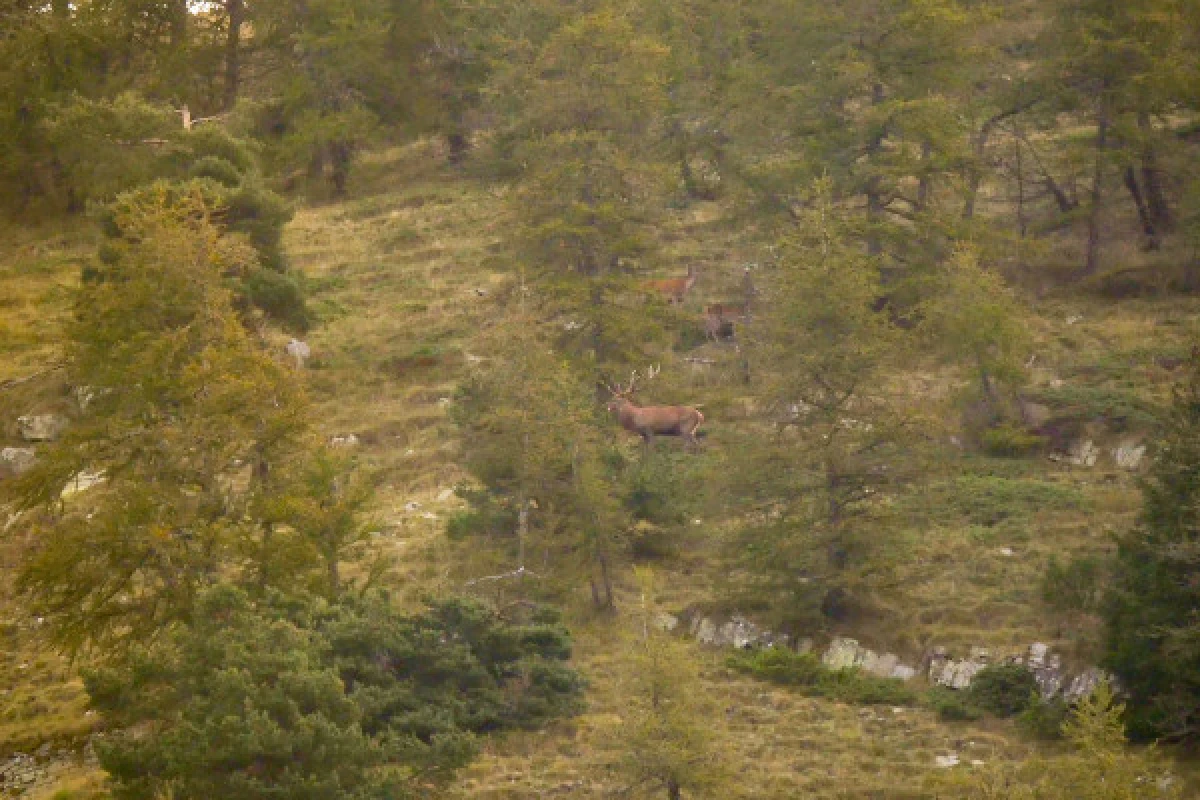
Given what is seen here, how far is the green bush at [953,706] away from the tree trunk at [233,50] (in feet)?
126

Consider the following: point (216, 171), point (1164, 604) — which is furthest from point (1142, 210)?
point (216, 171)

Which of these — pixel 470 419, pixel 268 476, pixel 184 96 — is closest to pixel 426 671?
pixel 268 476

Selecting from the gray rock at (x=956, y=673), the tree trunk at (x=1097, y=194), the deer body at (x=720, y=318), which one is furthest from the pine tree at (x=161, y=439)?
the tree trunk at (x=1097, y=194)

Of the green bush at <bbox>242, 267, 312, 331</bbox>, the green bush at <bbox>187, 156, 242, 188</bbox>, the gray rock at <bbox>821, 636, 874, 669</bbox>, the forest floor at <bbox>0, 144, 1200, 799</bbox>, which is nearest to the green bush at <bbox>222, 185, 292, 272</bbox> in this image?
the green bush at <bbox>242, 267, 312, 331</bbox>

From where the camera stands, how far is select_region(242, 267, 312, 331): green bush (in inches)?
1287

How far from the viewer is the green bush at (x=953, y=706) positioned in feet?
62.8

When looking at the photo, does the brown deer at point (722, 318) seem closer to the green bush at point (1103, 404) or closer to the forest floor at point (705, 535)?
the forest floor at point (705, 535)

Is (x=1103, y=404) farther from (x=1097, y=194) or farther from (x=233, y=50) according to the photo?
(x=233, y=50)

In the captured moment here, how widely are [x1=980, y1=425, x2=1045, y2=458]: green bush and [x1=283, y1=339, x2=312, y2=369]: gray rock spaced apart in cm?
1682

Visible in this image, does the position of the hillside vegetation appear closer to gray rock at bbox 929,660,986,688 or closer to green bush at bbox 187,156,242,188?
green bush at bbox 187,156,242,188

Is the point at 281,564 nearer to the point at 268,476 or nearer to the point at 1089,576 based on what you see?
the point at 268,476

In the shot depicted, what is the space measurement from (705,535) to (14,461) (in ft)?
51.3

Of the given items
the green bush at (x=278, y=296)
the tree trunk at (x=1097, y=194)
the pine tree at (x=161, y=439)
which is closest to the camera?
the pine tree at (x=161, y=439)

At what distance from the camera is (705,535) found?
25438mm
